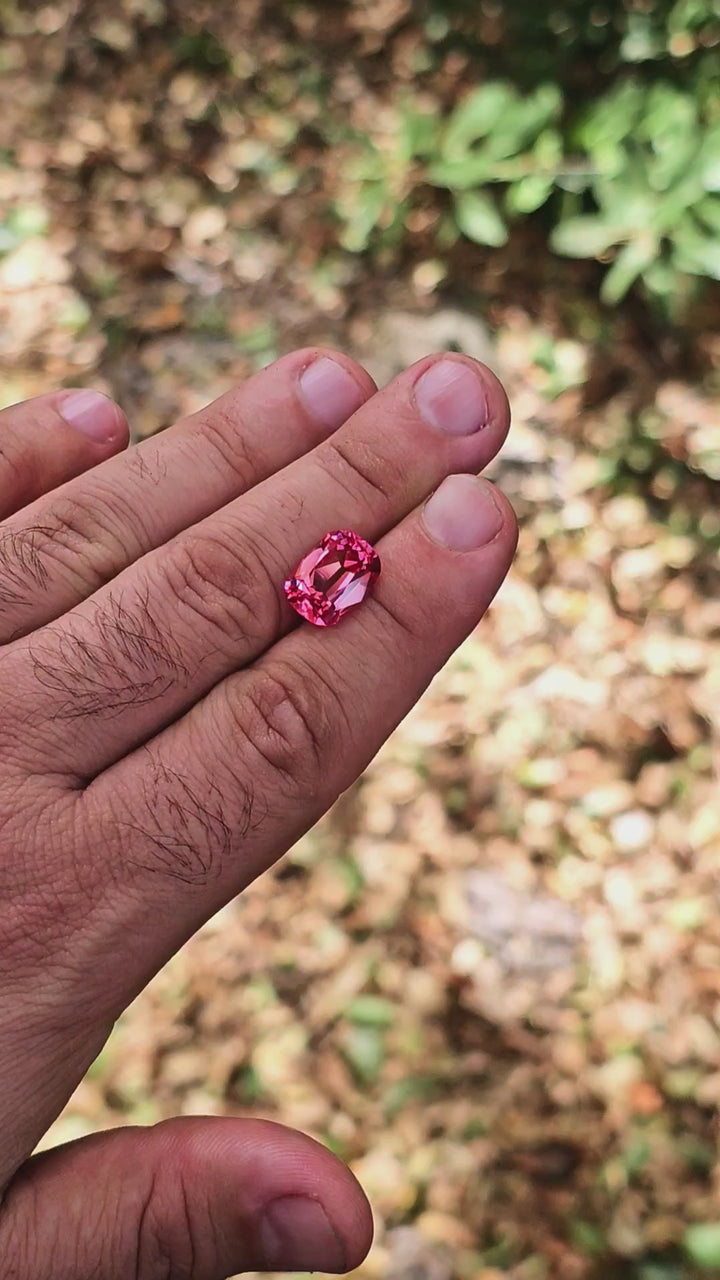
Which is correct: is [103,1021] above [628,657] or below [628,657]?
above

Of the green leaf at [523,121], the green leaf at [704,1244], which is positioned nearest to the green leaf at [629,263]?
the green leaf at [523,121]

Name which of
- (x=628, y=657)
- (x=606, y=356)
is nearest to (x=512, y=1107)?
(x=628, y=657)

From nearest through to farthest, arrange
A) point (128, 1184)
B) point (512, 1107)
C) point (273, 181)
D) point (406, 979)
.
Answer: point (128, 1184) → point (512, 1107) → point (406, 979) → point (273, 181)

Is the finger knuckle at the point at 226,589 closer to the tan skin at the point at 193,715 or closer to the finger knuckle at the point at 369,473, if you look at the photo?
the tan skin at the point at 193,715

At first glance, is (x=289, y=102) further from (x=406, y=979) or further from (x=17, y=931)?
(x=17, y=931)

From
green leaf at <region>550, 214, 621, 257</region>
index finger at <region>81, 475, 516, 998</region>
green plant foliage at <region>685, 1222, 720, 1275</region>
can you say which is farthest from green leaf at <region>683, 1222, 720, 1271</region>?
green leaf at <region>550, 214, 621, 257</region>

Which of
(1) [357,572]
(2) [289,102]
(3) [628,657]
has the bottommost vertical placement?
(3) [628,657]
